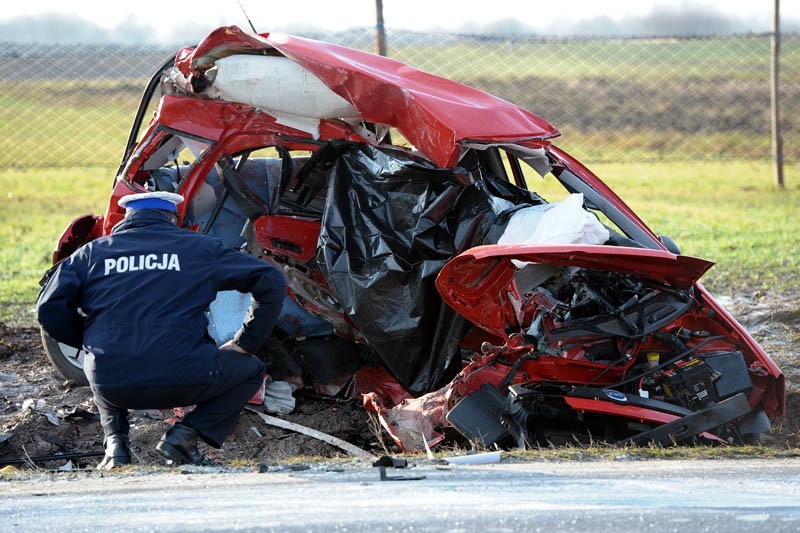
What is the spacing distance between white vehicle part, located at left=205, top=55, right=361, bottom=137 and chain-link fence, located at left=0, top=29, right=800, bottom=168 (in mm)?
9307

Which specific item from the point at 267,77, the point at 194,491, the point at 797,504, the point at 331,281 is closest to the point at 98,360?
the point at 194,491

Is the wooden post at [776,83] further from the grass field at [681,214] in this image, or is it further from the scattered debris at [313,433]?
the scattered debris at [313,433]

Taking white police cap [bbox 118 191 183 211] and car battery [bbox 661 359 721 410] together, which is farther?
car battery [bbox 661 359 721 410]

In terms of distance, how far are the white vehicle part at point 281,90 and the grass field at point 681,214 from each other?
3.34 meters

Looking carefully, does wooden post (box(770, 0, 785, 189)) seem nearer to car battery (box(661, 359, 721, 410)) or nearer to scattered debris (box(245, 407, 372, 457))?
car battery (box(661, 359, 721, 410))

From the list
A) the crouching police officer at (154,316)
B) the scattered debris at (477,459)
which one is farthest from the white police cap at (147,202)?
the scattered debris at (477,459)

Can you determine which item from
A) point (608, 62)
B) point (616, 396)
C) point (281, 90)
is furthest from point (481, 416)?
point (608, 62)

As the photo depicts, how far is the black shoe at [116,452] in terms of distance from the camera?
472 cm

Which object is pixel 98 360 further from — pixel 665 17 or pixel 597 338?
pixel 665 17

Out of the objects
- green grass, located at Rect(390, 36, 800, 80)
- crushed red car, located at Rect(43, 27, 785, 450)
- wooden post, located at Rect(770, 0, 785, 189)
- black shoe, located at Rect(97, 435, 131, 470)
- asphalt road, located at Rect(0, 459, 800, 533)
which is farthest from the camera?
green grass, located at Rect(390, 36, 800, 80)

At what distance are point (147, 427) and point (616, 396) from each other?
8.18ft

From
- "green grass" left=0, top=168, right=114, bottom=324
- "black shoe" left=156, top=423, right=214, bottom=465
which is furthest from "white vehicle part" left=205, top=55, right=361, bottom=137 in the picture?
"green grass" left=0, top=168, right=114, bottom=324

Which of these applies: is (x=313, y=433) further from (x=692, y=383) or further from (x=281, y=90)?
(x=692, y=383)

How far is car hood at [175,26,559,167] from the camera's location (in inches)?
211
